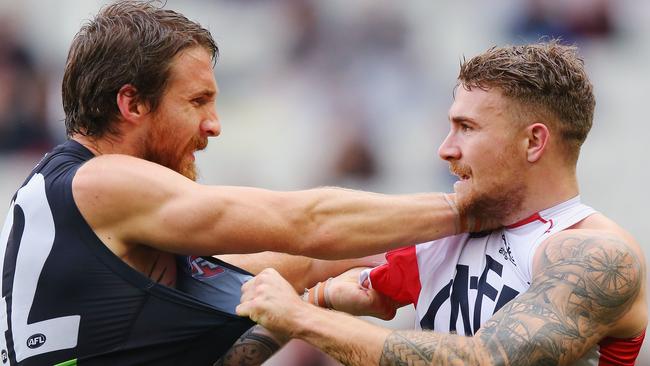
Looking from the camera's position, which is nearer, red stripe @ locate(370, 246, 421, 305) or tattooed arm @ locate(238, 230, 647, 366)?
tattooed arm @ locate(238, 230, 647, 366)

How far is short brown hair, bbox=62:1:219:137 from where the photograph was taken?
153 inches

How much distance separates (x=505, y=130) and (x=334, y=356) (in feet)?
3.53

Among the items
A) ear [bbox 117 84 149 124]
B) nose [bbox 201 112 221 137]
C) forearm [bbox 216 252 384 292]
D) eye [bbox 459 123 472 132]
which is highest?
eye [bbox 459 123 472 132]

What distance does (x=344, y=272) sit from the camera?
461cm

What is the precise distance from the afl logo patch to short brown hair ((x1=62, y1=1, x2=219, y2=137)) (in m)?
0.79

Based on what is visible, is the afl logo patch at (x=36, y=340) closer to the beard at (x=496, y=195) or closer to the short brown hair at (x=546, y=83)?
the beard at (x=496, y=195)

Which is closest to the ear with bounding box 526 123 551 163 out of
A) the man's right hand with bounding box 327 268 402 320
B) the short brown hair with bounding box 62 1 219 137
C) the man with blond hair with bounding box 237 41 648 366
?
the man with blond hair with bounding box 237 41 648 366

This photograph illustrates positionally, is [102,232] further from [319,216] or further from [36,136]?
[36,136]

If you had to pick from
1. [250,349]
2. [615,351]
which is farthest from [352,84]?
[615,351]

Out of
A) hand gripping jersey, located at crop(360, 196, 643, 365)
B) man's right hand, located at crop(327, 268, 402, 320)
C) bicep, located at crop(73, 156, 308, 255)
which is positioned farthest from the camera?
man's right hand, located at crop(327, 268, 402, 320)

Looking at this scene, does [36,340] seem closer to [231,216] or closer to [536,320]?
[231,216]

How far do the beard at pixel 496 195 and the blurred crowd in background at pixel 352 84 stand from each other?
3762 mm

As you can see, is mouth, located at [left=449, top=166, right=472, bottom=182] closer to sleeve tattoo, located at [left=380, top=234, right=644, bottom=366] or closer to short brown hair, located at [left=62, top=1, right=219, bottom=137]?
sleeve tattoo, located at [left=380, top=234, right=644, bottom=366]

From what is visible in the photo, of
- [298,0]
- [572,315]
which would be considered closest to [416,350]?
[572,315]
